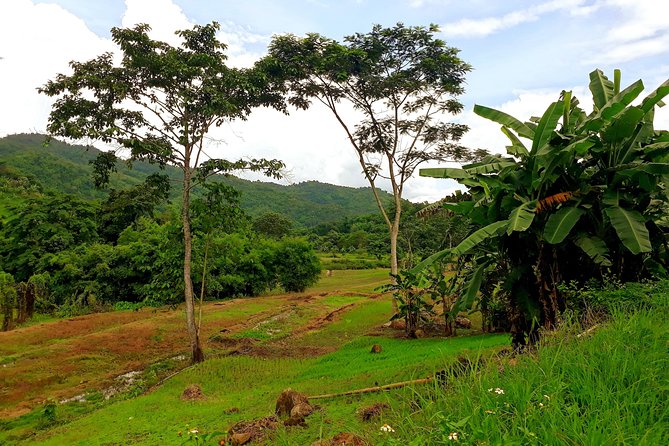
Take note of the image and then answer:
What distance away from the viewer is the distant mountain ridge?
256 ft

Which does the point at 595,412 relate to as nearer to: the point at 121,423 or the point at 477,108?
the point at 477,108

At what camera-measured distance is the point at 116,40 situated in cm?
1325

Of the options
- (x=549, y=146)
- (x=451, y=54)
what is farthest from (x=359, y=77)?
(x=549, y=146)

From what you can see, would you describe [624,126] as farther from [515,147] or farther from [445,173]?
[445,173]

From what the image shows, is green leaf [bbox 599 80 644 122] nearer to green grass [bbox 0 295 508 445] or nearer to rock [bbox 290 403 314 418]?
green grass [bbox 0 295 508 445]

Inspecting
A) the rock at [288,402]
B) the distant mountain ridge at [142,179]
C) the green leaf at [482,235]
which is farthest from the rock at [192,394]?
the distant mountain ridge at [142,179]

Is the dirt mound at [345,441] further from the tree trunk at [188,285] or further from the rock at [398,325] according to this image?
the rock at [398,325]

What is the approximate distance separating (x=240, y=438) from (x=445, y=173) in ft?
20.9

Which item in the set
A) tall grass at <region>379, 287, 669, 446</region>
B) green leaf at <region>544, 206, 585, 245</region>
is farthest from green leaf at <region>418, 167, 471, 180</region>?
tall grass at <region>379, 287, 669, 446</region>

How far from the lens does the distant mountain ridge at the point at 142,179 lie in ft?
256

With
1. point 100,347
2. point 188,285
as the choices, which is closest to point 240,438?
point 188,285

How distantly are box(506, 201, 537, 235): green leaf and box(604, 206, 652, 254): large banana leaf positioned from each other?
111cm

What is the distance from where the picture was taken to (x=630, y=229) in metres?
6.52

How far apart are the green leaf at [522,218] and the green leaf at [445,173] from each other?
5.51 ft
